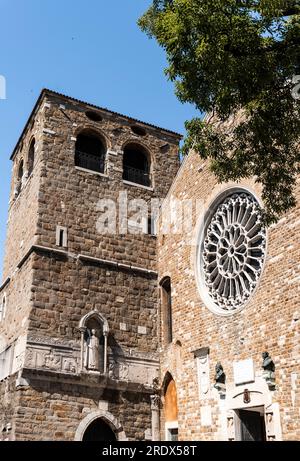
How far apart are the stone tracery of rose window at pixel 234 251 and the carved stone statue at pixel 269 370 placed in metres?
1.59

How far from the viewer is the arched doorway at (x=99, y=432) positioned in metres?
13.4

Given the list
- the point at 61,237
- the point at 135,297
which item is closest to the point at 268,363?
the point at 135,297

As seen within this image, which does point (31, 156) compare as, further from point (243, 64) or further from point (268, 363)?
point (243, 64)

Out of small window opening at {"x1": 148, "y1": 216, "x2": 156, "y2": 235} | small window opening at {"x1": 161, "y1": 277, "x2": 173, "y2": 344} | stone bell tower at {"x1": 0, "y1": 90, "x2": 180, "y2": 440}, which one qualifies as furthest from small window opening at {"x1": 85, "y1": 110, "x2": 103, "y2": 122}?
small window opening at {"x1": 161, "y1": 277, "x2": 173, "y2": 344}

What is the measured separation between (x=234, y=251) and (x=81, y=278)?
3895 mm

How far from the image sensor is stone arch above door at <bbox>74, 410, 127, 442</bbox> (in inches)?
516

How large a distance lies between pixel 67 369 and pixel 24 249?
351 cm

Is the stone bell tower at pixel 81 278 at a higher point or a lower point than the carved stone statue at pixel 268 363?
higher

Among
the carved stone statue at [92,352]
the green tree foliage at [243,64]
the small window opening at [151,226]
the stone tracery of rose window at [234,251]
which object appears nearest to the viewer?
the green tree foliage at [243,64]

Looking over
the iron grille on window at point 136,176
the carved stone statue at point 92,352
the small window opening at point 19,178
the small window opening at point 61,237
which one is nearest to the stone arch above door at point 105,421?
the carved stone statue at point 92,352

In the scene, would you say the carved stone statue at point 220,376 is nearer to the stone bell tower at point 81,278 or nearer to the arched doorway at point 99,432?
the stone bell tower at point 81,278

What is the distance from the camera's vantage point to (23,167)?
17234 mm

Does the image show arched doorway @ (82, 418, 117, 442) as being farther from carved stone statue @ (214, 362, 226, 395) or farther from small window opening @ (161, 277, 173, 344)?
carved stone statue @ (214, 362, 226, 395)

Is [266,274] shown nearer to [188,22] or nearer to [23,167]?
[188,22]
